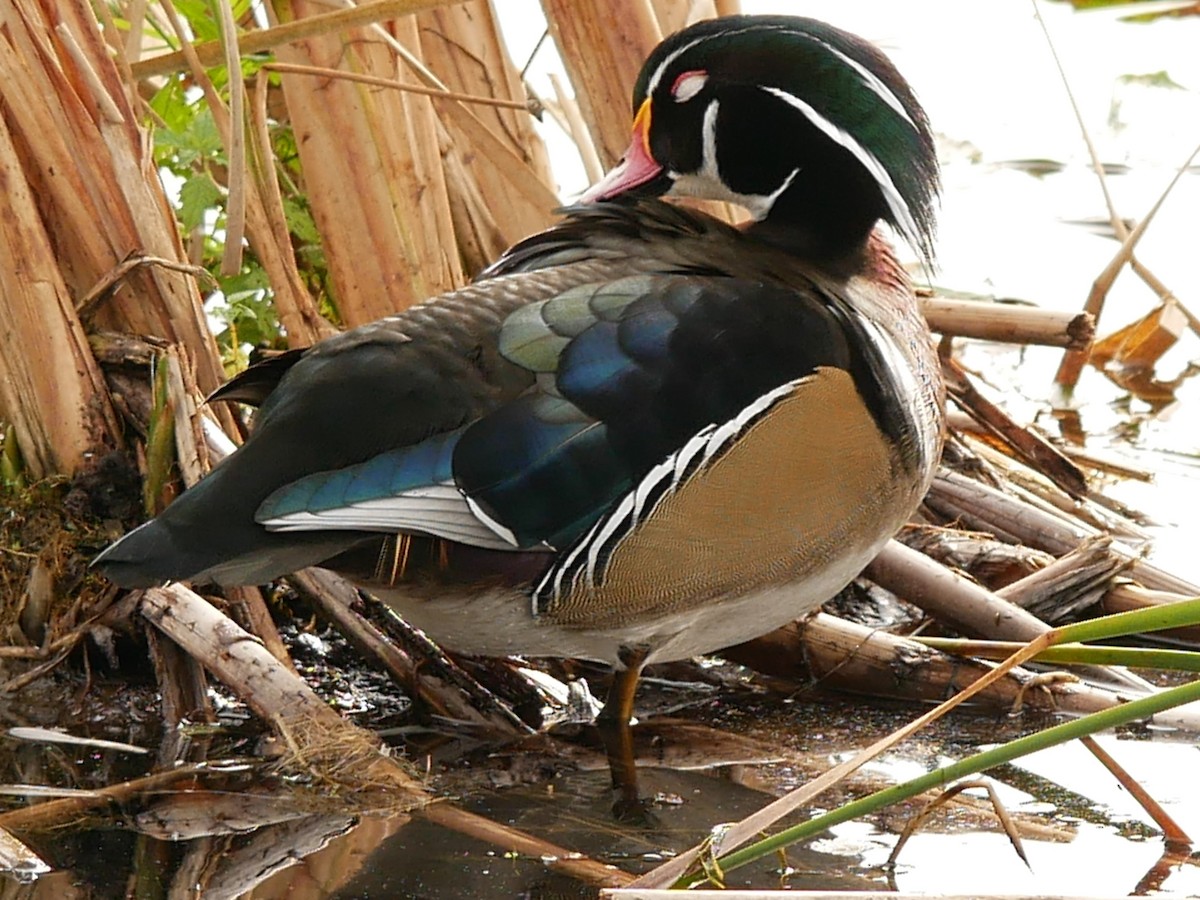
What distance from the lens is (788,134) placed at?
11.6 feet

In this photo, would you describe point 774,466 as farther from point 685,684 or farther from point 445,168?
point 445,168

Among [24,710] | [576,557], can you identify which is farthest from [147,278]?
[576,557]

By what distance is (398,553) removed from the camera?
9.90ft

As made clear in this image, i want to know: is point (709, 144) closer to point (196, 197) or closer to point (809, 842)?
point (196, 197)

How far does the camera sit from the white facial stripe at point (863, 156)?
11.4 ft

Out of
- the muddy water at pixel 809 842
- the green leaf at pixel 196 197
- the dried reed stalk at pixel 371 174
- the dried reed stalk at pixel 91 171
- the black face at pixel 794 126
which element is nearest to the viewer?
the muddy water at pixel 809 842

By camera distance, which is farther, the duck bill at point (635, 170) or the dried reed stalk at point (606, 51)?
the dried reed stalk at point (606, 51)

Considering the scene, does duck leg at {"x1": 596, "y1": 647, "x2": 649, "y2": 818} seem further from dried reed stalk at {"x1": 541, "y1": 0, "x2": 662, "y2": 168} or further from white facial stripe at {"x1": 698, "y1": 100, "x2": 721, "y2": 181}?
dried reed stalk at {"x1": 541, "y1": 0, "x2": 662, "y2": 168}

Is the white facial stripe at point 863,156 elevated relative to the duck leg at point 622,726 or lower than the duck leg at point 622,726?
elevated

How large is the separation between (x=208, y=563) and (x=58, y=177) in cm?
119

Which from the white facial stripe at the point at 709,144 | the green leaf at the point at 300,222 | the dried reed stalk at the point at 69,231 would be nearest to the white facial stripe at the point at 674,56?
the white facial stripe at the point at 709,144

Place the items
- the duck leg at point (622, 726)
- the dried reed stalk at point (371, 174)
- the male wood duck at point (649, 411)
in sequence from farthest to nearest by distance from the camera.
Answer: the dried reed stalk at point (371, 174)
the duck leg at point (622, 726)
the male wood duck at point (649, 411)

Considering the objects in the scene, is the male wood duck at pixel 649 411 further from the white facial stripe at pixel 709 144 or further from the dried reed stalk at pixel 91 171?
the dried reed stalk at pixel 91 171

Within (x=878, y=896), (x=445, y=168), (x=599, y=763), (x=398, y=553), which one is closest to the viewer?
(x=878, y=896)
